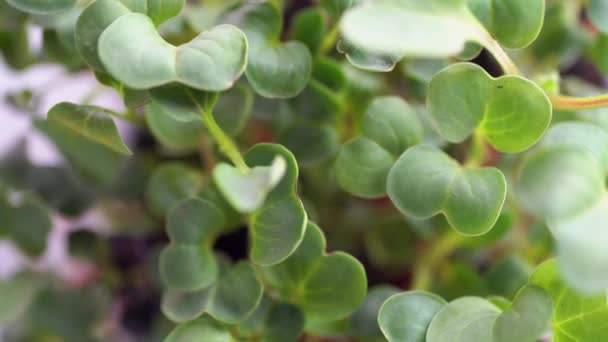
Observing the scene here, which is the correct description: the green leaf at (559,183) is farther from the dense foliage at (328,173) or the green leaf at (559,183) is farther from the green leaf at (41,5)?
the green leaf at (41,5)

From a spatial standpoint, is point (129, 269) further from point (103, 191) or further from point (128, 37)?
point (128, 37)

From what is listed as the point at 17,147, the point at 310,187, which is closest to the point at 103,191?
the point at 17,147

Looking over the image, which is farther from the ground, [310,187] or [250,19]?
[250,19]

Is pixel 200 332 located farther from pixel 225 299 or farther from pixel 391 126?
pixel 391 126

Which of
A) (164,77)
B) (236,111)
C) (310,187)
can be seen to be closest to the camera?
(164,77)

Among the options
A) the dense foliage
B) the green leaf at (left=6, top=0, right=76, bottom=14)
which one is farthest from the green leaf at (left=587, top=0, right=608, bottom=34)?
the green leaf at (left=6, top=0, right=76, bottom=14)

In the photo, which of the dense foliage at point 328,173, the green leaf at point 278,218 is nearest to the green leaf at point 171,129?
the dense foliage at point 328,173

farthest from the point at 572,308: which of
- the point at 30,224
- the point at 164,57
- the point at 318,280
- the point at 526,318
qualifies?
the point at 30,224
